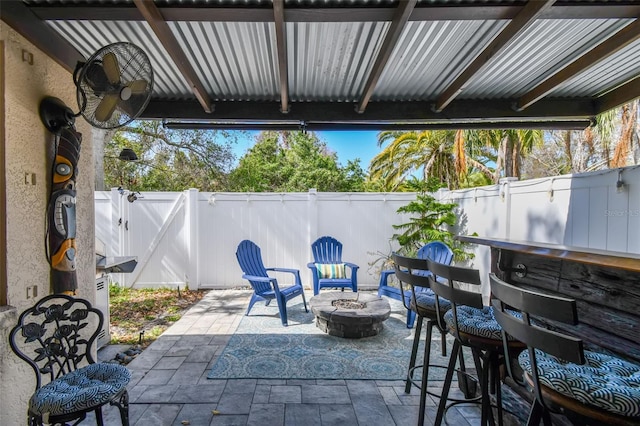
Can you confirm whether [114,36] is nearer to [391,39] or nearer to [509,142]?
[391,39]

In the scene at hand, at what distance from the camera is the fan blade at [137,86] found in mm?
1933

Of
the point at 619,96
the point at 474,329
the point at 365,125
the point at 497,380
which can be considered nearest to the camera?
the point at 474,329

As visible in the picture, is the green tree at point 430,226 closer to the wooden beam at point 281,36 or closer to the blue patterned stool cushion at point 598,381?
the wooden beam at point 281,36

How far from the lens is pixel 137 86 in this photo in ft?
6.41

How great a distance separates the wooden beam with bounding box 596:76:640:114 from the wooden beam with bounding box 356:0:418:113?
2129mm

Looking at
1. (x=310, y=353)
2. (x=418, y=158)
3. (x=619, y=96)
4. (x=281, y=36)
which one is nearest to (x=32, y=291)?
(x=281, y=36)

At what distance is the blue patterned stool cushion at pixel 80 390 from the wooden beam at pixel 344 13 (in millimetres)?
1870

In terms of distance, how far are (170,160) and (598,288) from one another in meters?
10.2

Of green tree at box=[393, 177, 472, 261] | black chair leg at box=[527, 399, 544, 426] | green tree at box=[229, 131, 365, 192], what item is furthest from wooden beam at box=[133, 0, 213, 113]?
green tree at box=[229, 131, 365, 192]

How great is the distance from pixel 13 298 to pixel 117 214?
380cm

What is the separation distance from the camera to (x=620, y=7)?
1.65 m

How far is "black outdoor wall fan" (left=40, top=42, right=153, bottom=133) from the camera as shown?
5.89 feet

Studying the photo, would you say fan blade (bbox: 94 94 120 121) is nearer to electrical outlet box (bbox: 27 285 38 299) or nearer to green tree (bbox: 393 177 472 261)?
electrical outlet box (bbox: 27 285 38 299)

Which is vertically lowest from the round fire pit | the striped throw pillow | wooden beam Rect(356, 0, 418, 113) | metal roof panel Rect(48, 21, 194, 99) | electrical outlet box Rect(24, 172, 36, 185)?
the round fire pit
